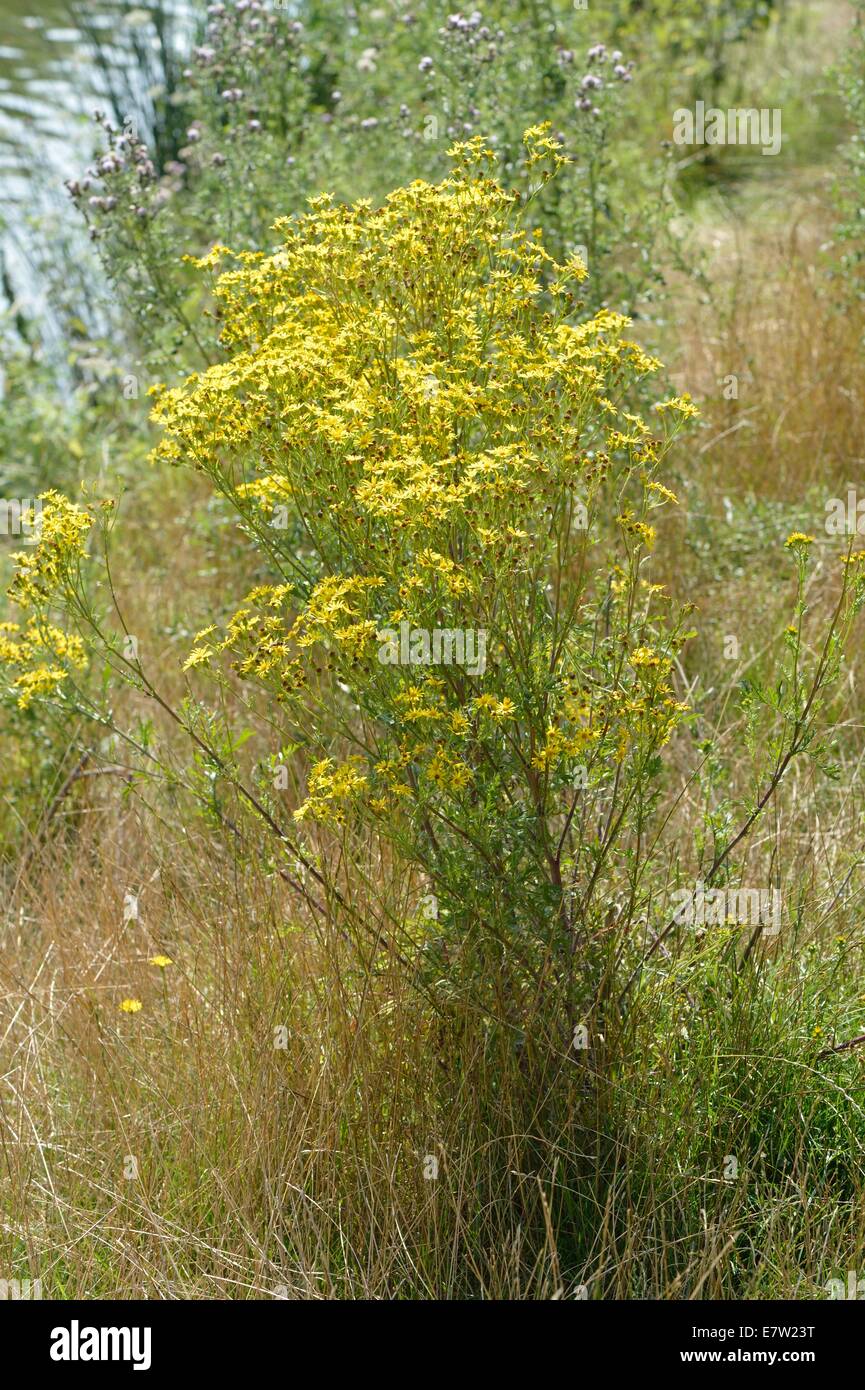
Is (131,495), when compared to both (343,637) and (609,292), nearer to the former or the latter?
(609,292)

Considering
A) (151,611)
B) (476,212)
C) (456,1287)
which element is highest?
(476,212)

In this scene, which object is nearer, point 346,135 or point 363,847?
point 363,847

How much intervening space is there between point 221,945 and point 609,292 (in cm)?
306

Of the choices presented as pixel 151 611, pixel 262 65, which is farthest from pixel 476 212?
pixel 262 65

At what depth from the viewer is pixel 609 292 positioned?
5363mm

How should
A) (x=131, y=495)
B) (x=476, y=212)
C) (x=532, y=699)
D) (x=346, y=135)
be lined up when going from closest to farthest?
(x=532, y=699) → (x=476, y=212) → (x=346, y=135) → (x=131, y=495)

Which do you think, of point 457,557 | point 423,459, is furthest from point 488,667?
point 423,459

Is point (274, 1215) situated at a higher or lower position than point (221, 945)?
lower

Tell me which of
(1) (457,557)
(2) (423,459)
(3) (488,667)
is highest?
(2) (423,459)

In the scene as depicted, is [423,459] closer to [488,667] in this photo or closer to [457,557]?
[457,557]

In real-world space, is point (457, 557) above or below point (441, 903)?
above

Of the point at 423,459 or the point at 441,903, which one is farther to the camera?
the point at 441,903

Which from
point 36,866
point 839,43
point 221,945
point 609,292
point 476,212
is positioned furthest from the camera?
point 839,43
